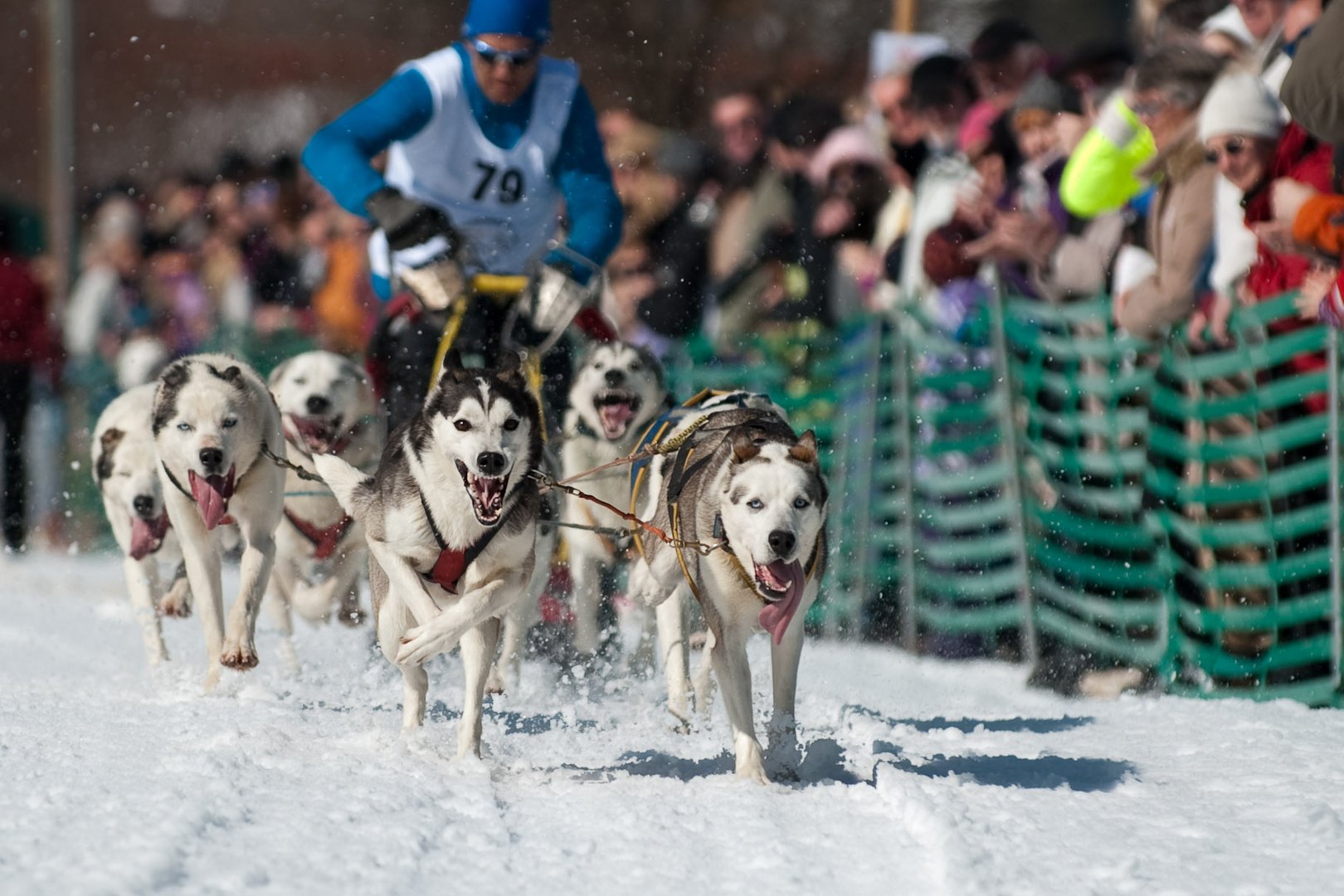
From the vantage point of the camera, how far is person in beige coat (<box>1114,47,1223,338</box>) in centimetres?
567

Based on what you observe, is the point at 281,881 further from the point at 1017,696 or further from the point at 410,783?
the point at 1017,696

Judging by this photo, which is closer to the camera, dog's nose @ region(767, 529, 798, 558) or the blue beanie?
Answer: dog's nose @ region(767, 529, 798, 558)

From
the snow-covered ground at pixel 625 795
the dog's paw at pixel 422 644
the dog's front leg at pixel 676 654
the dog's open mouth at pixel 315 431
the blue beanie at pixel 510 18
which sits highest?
the blue beanie at pixel 510 18

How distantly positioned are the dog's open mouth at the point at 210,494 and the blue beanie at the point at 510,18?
54.7 inches

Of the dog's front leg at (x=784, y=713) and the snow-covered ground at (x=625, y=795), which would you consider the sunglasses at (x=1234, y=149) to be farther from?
the dog's front leg at (x=784, y=713)

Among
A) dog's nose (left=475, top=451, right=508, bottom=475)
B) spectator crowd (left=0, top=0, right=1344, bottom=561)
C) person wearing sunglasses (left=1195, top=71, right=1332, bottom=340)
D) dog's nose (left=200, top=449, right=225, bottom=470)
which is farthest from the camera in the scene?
spectator crowd (left=0, top=0, right=1344, bottom=561)

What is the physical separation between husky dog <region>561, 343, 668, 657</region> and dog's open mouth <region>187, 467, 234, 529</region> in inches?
44.9

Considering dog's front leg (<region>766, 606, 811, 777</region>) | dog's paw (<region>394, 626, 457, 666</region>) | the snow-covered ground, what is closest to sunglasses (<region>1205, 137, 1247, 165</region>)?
the snow-covered ground

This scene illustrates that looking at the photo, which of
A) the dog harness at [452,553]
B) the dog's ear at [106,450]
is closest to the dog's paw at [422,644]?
the dog harness at [452,553]

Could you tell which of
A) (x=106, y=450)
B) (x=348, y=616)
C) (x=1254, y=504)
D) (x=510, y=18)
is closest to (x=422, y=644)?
(x=510, y=18)

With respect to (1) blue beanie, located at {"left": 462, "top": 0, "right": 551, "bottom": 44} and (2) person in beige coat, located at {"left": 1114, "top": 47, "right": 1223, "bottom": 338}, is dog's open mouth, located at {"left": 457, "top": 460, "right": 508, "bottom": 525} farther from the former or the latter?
(2) person in beige coat, located at {"left": 1114, "top": 47, "right": 1223, "bottom": 338}

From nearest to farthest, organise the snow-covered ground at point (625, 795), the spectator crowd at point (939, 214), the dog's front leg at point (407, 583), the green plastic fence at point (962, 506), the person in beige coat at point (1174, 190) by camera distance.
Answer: the snow-covered ground at point (625, 795) < the dog's front leg at point (407, 583) < the spectator crowd at point (939, 214) < the person in beige coat at point (1174, 190) < the green plastic fence at point (962, 506)

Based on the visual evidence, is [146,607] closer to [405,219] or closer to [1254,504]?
[405,219]

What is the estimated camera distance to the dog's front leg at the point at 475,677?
4164mm
